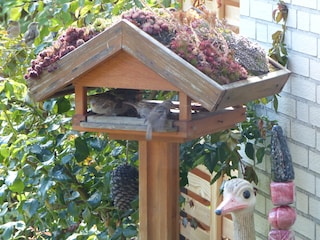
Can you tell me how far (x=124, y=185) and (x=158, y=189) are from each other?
285mm

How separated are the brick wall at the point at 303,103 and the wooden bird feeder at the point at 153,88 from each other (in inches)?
9.2

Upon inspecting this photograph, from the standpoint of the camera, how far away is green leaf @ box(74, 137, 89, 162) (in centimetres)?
358

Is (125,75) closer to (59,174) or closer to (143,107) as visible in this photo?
(143,107)

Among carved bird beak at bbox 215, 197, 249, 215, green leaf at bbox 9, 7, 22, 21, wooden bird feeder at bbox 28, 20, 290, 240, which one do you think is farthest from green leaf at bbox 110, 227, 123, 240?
green leaf at bbox 9, 7, 22, 21

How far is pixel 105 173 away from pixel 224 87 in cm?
116

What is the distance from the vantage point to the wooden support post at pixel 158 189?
3.06 m

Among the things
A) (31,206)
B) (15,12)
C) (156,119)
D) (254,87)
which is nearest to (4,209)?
(31,206)

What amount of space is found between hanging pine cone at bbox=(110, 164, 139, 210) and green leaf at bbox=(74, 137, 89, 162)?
25 centimetres

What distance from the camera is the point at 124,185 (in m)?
3.33

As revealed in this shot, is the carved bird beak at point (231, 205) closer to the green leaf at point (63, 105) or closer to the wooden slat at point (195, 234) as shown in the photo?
the green leaf at point (63, 105)

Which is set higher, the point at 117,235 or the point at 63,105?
the point at 63,105

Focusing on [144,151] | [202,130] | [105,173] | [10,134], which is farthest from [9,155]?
[202,130]

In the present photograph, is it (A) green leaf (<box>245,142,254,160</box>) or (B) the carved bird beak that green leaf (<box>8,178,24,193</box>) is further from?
(B) the carved bird beak

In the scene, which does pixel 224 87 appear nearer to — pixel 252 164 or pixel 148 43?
pixel 148 43
